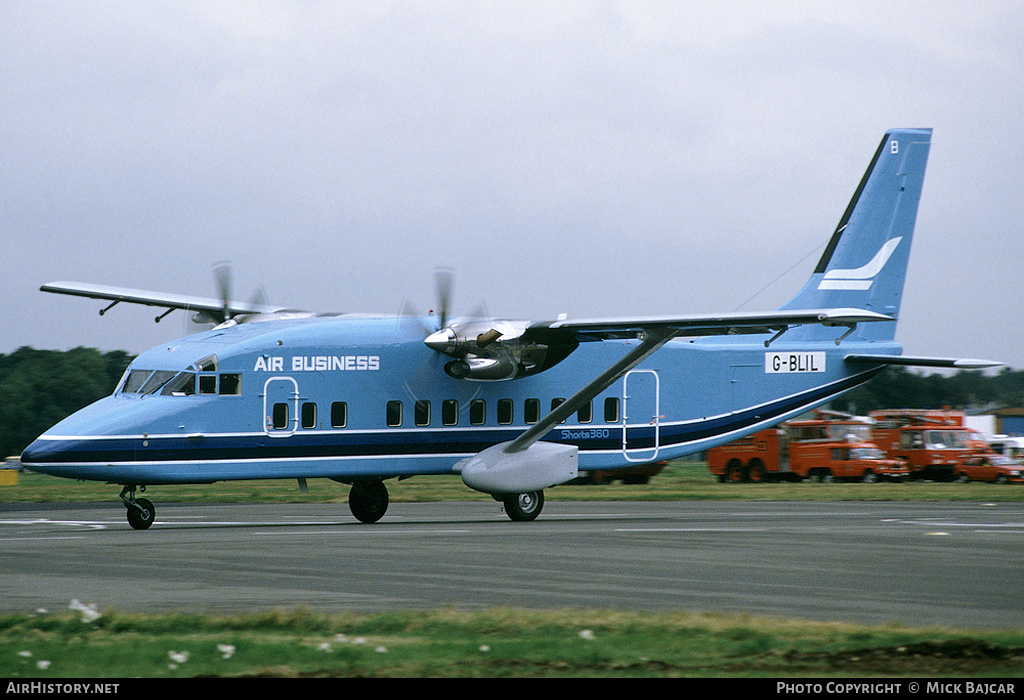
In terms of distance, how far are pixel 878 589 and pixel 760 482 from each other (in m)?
32.5

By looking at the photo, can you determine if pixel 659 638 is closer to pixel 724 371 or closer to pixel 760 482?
pixel 724 371

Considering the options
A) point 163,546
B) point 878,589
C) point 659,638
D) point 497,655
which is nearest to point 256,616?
point 497,655

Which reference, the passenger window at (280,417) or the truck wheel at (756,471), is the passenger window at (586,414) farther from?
the truck wheel at (756,471)

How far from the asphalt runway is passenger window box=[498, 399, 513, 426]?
2.07 metres

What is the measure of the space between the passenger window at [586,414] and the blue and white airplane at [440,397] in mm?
26

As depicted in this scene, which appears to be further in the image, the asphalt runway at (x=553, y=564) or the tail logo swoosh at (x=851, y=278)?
the tail logo swoosh at (x=851, y=278)

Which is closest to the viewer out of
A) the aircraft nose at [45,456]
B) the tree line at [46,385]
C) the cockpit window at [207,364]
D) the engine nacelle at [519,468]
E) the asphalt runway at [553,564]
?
the asphalt runway at [553,564]

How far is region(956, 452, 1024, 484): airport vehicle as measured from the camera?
42375 mm

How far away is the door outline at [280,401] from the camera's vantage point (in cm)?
2302

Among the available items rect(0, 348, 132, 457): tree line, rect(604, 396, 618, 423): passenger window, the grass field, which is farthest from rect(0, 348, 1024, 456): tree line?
the grass field

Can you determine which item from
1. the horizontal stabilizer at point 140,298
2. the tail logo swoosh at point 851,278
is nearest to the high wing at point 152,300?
the horizontal stabilizer at point 140,298

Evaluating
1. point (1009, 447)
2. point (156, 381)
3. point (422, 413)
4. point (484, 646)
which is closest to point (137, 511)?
point (156, 381)

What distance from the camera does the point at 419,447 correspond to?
952 inches
